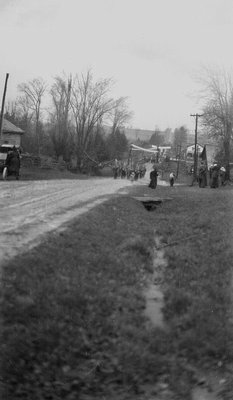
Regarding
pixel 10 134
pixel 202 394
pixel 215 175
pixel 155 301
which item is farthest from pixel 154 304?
pixel 10 134

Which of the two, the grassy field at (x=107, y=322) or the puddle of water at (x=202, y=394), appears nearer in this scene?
the puddle of water at (x=202, y=394)

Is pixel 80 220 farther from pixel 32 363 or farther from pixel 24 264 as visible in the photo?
pixel 32 363

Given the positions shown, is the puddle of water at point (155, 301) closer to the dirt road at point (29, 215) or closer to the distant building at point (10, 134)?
the dirt road at point (29, 215)

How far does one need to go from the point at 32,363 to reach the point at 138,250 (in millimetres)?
5718

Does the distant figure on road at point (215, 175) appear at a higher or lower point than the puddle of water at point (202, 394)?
higher

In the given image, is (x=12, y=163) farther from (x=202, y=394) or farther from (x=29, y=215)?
(x=202, y=394)

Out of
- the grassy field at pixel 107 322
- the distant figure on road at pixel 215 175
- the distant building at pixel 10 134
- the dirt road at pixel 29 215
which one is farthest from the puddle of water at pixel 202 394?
the distant building at pixel 10 134

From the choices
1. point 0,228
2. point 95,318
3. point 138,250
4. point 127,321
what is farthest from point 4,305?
point 138,250

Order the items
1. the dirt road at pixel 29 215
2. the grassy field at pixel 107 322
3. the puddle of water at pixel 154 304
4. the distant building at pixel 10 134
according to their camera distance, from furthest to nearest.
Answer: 1. the distant building at pixel 10 134
2. the dirt road at pixel 29 215
3. the puddle of water at pixel 154 304
4. the grassy field at pixel 107 322

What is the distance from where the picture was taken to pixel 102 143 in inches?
3059

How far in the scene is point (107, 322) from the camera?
6.32 meters

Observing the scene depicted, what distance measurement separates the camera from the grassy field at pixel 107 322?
16.1ft

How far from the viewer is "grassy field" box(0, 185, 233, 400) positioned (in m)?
4.91

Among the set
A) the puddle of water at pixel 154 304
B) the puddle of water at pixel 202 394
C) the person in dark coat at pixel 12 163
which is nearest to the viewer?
the puddle of water at pixel 202 394
